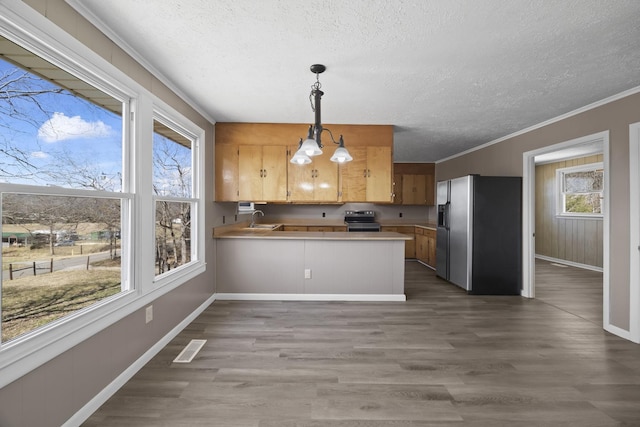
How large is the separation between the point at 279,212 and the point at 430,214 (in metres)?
3.72

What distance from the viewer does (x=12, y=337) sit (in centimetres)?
137

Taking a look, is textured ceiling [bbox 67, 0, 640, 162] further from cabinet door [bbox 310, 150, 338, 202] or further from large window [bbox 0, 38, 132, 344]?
cabinet door [bbox 310, 150, 338, 202]

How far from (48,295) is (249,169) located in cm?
263

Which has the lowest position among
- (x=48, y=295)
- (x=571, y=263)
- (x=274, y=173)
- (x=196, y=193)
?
(x=571, y=263)

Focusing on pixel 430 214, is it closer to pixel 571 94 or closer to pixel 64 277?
pixel 571 94

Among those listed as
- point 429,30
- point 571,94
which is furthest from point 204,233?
point 571,94

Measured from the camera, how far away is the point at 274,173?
13.1ft

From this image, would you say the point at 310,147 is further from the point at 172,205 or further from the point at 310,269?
the point at 310,269

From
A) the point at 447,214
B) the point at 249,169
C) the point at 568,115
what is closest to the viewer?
the point at 568,115

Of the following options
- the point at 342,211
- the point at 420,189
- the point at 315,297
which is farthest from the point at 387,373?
the point at 420,189

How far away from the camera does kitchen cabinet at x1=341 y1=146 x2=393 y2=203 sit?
401 cm

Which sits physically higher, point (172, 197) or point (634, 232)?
point (172, 197)

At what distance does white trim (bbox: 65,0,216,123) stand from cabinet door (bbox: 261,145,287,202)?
116 centimetres

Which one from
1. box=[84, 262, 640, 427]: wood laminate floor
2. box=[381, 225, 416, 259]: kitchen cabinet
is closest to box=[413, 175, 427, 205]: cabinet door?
box=[381, 225, 416, 259]: kitchen cabinet
